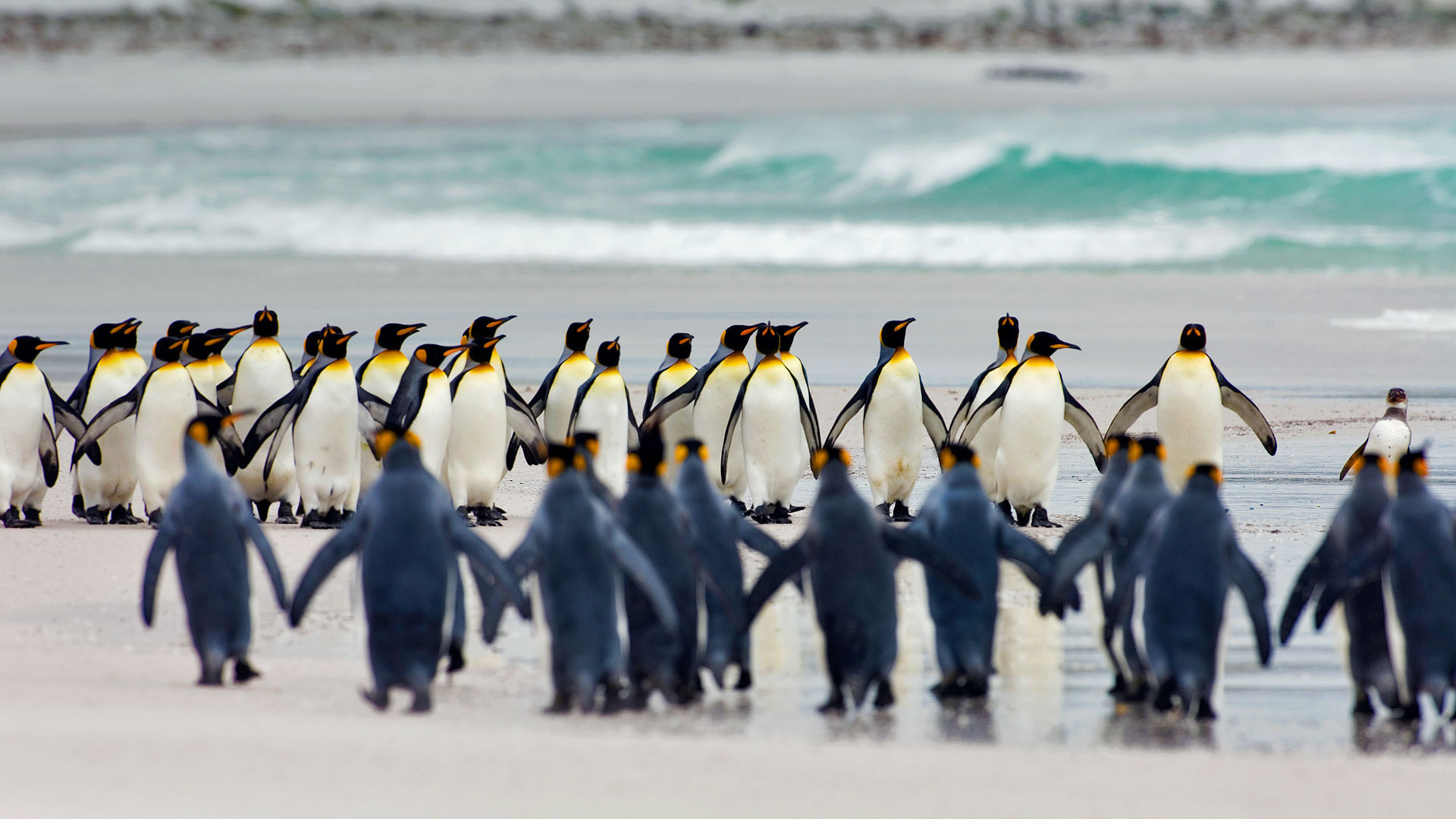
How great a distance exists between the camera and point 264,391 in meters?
8.94

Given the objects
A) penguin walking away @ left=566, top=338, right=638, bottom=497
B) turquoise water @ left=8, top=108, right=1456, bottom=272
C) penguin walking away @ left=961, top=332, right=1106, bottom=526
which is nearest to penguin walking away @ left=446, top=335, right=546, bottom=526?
penguin walking away @ left=566, top=338, right=638, bottom=497

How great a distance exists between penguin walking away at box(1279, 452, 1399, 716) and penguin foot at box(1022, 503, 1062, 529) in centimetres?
332

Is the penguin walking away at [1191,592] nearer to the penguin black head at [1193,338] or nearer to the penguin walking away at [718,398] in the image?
the penguin black head at [1193,338]

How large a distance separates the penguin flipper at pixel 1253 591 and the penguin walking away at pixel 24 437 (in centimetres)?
584

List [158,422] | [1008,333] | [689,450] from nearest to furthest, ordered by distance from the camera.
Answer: [689,450]
[158,422]
[1008,333]

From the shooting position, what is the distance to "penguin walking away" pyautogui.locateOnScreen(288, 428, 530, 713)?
479 centimetres

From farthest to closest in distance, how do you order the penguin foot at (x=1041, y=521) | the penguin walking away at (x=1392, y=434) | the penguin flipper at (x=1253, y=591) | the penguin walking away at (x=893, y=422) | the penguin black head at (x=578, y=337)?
the penguin black head at (x=578, y=337), the penguin walking away at (x=893, y=422), the penguin foot at (x=1041, y=521), the penguin walking away at (x=1392, y=434), the penguin flipper at (x=1253, y=591)

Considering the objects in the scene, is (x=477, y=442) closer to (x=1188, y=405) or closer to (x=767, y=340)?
(x=767, y=340)

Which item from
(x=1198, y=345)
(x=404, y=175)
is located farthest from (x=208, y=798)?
(x=404, y=175)

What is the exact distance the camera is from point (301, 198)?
37.9 m

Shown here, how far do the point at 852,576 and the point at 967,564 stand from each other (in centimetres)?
43

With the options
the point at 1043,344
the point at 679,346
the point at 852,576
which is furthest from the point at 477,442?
the point at 852,576

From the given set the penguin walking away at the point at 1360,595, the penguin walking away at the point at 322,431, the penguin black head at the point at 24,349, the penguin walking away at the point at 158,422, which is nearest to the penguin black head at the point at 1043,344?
the penguin walking away at the point at 322,431

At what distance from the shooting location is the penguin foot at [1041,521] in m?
8.55
